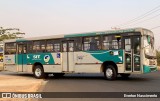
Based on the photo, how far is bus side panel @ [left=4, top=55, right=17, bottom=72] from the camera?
26.2 m

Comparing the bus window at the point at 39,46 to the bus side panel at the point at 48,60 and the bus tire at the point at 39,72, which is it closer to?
the bus side panel at the point at 48,60

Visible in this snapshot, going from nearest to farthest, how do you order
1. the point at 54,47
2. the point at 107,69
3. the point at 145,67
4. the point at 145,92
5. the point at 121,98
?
the point at 121,98 < the point at 145,92 < the point at 145,67 < the point at 107,69 < the point at 54,47

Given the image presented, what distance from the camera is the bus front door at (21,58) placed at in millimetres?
25547

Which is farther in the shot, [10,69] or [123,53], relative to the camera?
[10,69]

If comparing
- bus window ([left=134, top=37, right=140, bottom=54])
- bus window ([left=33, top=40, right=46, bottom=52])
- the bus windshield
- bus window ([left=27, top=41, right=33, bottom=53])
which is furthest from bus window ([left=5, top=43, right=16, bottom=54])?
the bus windshield

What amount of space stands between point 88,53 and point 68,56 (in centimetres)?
163

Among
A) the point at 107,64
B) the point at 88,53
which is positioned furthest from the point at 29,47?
the point at 107,64

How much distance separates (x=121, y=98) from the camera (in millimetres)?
12484

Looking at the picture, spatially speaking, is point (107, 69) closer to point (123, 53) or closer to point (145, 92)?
point (123, 53)

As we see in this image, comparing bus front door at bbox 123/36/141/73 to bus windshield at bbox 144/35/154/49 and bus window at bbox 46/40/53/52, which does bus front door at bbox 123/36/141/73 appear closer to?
bus windshield at bbox 144/35/154/49

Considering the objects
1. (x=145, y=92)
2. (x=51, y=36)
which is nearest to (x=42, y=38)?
(x=51, y=36)

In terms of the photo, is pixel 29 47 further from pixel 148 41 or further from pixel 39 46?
pixel 148 41

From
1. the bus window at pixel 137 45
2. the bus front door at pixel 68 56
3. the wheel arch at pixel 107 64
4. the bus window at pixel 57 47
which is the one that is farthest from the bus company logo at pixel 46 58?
the bus window at pixel 137 45

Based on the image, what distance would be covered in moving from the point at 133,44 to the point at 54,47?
6321 mm
